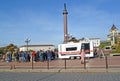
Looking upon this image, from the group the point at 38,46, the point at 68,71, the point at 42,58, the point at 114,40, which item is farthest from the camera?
the point at 38,46

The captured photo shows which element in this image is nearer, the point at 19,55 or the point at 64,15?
the point at 19,55

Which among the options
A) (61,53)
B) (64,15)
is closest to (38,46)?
(64,15)

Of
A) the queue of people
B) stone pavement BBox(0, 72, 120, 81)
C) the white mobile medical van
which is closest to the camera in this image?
stone pavement BBox(0, 72, 120, 81)

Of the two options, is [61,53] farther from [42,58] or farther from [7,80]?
[7,80]

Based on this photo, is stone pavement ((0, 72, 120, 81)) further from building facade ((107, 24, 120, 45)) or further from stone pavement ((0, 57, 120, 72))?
building facade ((107, 24, 120, 45))

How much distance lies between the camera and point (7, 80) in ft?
51.7

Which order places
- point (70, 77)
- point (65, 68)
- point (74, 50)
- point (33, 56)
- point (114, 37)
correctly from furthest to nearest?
point (114, 37) < point (74, 50) < point (33, 56) < point (65, 68) < point (70, 77)

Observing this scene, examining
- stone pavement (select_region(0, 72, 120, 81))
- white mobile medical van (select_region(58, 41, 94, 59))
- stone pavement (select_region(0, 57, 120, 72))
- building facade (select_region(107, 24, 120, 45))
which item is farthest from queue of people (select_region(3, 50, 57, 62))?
building facade (select_region(107, 24, 120, 45))

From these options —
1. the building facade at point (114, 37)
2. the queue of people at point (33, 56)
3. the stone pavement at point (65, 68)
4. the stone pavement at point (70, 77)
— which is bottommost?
the stone pavement at point (70, 77)

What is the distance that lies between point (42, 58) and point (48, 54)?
1.95 meters

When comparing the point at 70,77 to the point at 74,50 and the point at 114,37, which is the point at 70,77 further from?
the point at 114,37

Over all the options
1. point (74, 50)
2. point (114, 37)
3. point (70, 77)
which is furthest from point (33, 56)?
point (114, 37)

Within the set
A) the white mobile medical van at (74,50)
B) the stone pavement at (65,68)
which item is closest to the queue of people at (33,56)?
the white mobile medical van at (74,50)

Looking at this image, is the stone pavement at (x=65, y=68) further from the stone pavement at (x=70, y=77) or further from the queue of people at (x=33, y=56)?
the queue of people at (x=33, y=56)
